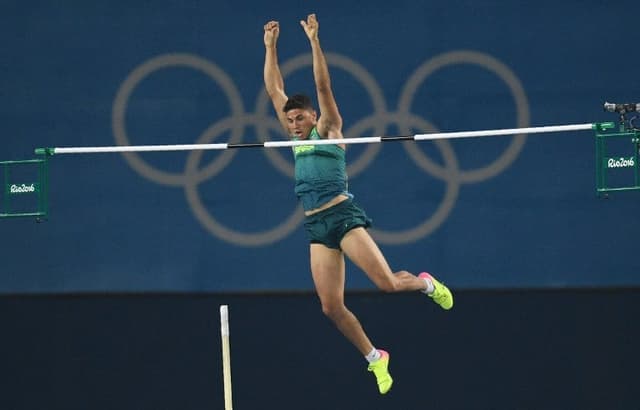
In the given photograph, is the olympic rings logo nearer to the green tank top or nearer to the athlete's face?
the green tank top

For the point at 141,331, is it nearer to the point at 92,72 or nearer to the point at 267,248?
the point at 267,248

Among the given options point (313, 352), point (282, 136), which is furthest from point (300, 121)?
point (313, 352)

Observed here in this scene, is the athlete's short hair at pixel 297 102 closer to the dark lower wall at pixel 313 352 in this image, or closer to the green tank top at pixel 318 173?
the green tank top at pixel 318 173

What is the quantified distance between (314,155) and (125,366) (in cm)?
426

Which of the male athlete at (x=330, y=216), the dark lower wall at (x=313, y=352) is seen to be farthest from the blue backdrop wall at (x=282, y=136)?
the male athlete at (x=330, y=216)

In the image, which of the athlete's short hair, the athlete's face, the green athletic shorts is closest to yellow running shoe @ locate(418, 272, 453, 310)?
the green athletic shorts

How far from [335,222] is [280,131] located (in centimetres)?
338

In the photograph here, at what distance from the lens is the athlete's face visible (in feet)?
34.9

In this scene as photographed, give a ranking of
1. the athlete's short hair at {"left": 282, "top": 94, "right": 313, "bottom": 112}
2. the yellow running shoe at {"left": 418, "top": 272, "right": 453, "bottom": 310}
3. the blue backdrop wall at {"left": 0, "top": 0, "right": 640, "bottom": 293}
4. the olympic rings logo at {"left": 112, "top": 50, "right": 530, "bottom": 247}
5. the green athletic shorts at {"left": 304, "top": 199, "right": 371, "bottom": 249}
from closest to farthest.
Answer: the athlete's short hair at {"left": 282, "top": 94, "right": 313, "bottom": 112} → the green athletic shorts at {"left": 304, "top": 199, "right": 371, "bottom": 249} → the yellow running shoe at {"left": 418, "top": 272, "right": 453, "bottom": 310} → the blue backdrop wall at {"left": 0, "top": 0, "right": 640, "bottom": 293} → the olympic rings logo at {"left": 112, "top": 50, "right": 530, "bottom": 247}

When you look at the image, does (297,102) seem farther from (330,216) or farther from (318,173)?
(330,216)

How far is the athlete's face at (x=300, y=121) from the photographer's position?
10633mm

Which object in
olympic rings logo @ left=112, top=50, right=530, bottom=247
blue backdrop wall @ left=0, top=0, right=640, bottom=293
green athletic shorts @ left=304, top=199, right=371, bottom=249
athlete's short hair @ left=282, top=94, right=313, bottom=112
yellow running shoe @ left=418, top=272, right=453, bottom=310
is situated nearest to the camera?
athlete's short hair @ left=282, top=94, right=313, bottom=112

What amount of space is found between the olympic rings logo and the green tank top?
9.52 ft

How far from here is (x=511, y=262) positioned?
1341cm
